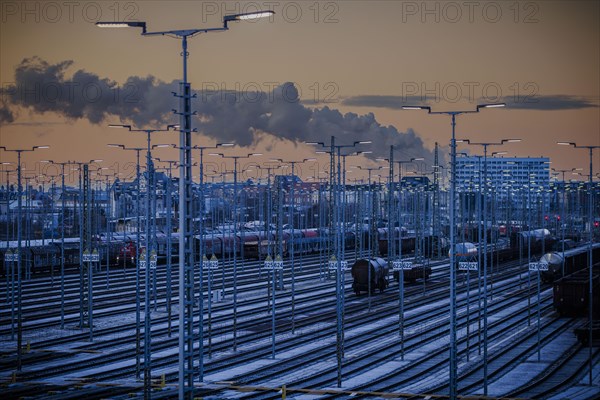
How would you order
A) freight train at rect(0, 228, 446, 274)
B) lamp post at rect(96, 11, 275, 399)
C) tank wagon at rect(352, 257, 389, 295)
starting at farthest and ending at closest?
freight train at rect(0, 228, 446, 274)
tank wagon at rect(352, 257, 389, 295)
lamp post at rect(96, 11, 275, 399)

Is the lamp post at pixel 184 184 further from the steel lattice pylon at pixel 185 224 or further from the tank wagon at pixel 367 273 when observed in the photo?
the tank wagon at pixel 367 273

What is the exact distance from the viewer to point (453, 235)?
3250 cm

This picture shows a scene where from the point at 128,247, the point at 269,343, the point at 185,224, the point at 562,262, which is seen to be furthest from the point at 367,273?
the point at 185,224

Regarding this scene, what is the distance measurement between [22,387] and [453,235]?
18.5 meters

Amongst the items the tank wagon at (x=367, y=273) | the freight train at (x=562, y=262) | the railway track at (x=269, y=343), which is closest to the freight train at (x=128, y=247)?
the tank wagon at (x=367, y=273)

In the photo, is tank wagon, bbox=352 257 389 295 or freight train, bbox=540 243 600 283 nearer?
tank wagon, bbox=352 257 389 295

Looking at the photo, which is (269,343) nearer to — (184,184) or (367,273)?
(367,273)

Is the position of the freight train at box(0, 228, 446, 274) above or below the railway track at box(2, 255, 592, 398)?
above

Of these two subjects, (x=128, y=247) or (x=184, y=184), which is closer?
(x=184, y=184)

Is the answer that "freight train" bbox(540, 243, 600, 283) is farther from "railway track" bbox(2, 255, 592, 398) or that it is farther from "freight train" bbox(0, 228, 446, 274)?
"freight train" bbox(0, 228, 446, 274)

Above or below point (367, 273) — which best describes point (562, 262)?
above

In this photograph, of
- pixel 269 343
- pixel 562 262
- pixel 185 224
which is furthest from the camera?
pixel 562 262

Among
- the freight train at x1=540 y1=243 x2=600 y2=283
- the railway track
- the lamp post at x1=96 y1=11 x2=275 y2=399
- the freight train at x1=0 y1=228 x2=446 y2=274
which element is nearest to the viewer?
the lamp post at x1=96 y1=11 x2=275 y2=399

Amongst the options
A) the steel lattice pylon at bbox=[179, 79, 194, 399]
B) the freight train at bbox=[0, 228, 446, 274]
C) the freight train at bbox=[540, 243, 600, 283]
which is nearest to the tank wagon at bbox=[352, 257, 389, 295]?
the freight train at bbox=[0, 228, 446, 274]
